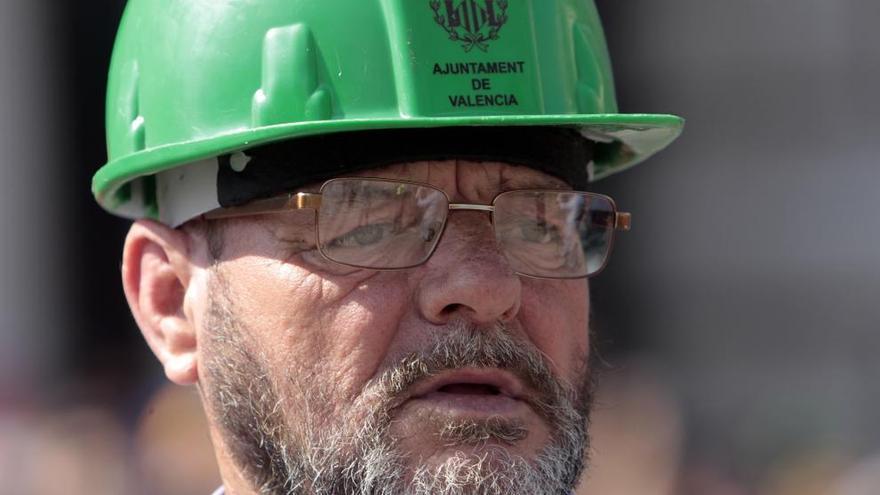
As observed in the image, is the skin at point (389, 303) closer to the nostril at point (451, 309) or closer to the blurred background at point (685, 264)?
the nostril at point (451, 309)

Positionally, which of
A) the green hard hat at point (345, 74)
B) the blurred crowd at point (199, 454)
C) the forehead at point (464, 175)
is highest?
the green hard hat at point (345, 74)

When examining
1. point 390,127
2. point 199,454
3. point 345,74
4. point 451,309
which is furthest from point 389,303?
point 199,454

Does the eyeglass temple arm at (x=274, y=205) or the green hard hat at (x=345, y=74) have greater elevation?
the green hard hat at (x=345, y=74)

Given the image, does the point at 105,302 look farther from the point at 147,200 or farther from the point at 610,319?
the point at 147,200

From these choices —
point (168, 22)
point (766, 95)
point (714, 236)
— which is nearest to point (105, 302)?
point (714, 236)

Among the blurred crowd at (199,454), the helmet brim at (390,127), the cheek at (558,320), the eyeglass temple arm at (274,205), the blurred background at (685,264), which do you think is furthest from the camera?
the blurred background at (685,264)

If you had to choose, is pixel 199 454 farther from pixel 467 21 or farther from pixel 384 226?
pixel 467 21

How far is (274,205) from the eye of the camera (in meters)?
2.57

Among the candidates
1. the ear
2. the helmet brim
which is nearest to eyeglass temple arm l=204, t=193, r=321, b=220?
the helmet brim

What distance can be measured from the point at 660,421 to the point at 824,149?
1.67m

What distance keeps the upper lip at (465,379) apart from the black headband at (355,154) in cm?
44

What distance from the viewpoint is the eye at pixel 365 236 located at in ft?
8.34

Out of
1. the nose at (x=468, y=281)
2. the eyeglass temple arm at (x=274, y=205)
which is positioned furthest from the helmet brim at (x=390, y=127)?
the nose at (x=468, y=281)

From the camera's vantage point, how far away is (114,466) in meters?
6.43
